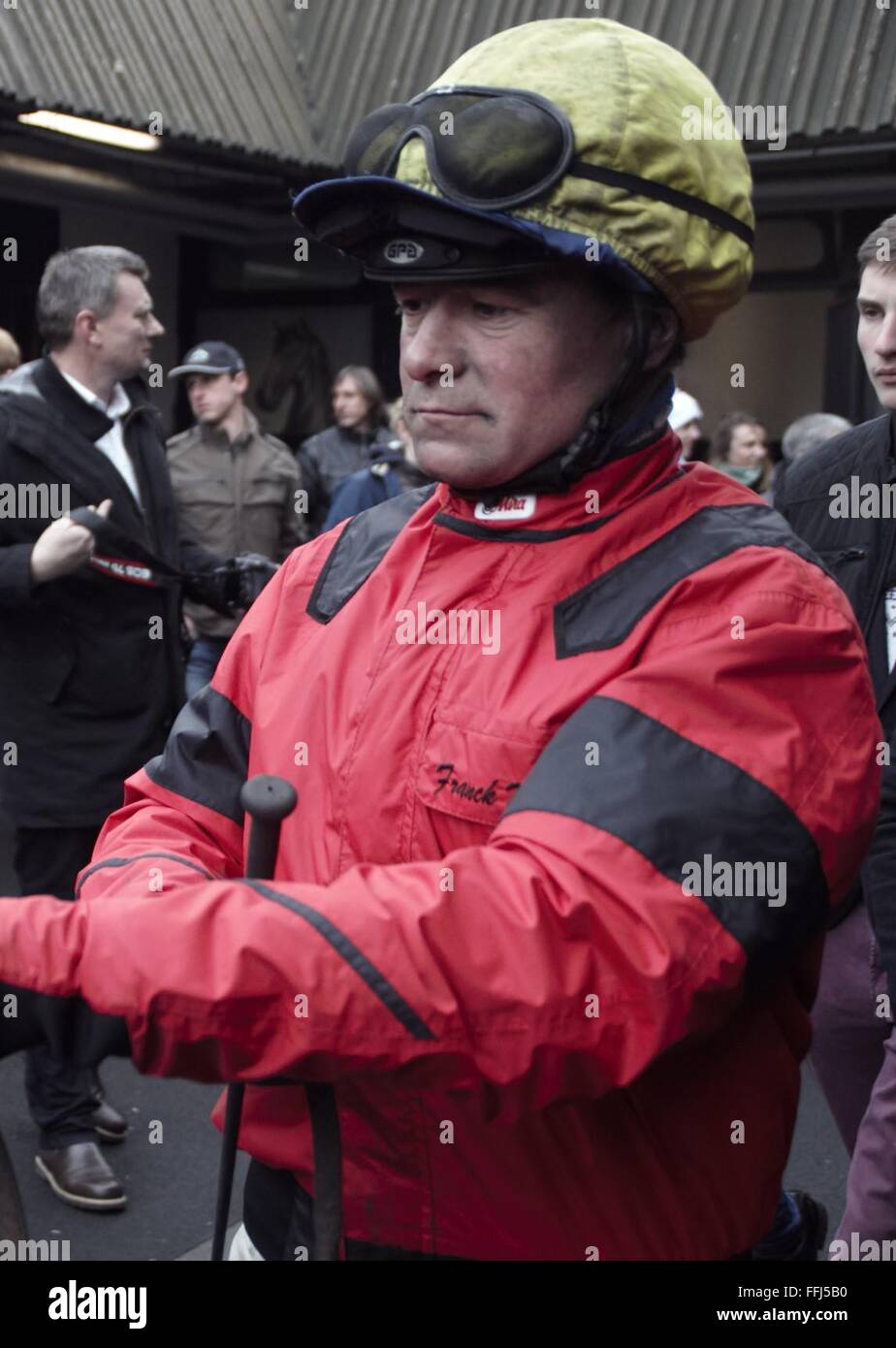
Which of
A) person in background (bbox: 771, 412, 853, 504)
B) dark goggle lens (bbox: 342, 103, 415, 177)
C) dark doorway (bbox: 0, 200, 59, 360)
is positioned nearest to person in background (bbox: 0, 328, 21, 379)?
person in background (bbox: 771, 412, 853, 504)

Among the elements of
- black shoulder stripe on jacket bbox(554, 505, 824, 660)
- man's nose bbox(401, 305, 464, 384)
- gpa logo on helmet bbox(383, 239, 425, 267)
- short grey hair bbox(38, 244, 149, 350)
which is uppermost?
short grey hair bbox(38, 244, 149, 350)

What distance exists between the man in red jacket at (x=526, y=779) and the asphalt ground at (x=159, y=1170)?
92.4 inches

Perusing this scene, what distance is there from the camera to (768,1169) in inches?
64.9

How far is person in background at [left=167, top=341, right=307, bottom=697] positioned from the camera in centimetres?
676

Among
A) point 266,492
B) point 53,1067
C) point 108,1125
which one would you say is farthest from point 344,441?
point 53,1067

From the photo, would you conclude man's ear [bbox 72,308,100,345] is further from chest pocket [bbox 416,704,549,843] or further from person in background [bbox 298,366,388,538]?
person in background [bbox 298,366,388,538]

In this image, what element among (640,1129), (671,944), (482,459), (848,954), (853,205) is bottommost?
(848,954)

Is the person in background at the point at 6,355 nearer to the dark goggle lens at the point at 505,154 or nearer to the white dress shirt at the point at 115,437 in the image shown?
the white dress shirt at the point at 115,437

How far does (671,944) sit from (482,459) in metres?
0.53

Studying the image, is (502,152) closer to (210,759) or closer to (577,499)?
(577,499)

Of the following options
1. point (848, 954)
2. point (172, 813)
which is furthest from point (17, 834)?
point (172, 813)

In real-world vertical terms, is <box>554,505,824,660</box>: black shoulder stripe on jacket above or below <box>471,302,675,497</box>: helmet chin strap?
below

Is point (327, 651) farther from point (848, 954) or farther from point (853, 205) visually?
point (853, 205)

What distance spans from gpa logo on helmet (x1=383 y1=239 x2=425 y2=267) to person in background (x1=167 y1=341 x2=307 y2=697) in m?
4.93
